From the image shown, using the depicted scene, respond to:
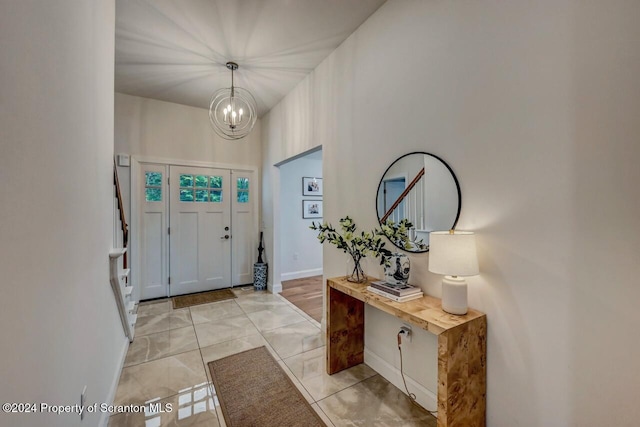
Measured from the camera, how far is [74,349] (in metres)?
1.15

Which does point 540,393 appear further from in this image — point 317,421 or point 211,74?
point 211,74

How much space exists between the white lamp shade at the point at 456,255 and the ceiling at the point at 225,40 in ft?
6.44

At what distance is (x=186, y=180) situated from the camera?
13.5 feet

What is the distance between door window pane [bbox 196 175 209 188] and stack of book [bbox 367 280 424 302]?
343 centimetres

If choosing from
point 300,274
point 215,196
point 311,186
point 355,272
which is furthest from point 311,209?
point 355,272

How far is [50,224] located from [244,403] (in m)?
1.62

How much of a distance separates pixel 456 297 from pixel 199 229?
3.87 metres

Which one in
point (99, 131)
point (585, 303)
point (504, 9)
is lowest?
point (585, 303)

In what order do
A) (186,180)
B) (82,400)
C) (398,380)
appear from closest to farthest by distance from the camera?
(82,400), (398,380), (186,180)

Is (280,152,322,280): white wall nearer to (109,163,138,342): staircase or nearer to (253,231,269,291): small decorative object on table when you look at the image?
(253,231,269,291): small decorative object on table

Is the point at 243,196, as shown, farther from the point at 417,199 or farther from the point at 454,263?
the point at 454,263

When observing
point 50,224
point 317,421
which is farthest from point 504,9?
point 317,421

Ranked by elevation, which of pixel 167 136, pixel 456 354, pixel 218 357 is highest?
pixel 167 136

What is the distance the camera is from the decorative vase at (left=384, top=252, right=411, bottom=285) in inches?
72.2
